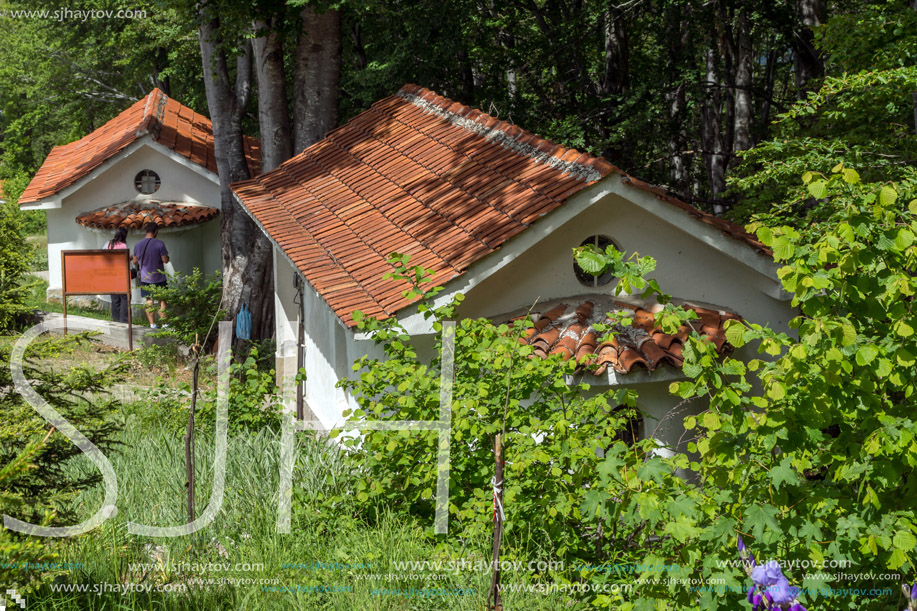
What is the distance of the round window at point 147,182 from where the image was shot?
21375 millimetres

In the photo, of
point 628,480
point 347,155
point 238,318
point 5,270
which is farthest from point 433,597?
point 238,318

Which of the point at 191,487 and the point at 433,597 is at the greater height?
the point at 191,487

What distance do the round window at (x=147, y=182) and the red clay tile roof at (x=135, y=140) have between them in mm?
936

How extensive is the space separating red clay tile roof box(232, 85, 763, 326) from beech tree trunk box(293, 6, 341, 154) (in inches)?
50.7

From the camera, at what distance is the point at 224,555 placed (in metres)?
5.98

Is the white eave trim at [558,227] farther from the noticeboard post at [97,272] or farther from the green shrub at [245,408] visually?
the noticeboard post at [97,272]

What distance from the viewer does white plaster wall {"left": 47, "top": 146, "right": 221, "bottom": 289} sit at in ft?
69.2

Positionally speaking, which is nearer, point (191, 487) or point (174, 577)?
point (174, 577)

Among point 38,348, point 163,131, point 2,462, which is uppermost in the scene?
point 163,131

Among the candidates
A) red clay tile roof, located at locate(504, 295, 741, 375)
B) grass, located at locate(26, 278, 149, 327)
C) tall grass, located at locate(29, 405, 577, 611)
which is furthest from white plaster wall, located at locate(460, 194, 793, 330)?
grass, located at locate(26, 278, 149, 327)

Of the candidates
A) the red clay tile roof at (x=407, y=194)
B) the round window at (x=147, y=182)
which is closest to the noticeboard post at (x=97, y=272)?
the red clay tile roof at (x=407, y=194)

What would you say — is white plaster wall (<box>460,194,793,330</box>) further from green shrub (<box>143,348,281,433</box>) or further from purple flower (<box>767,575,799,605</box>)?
purple flower (<box>767,575,799,605</box>)

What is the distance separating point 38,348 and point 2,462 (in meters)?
0.62

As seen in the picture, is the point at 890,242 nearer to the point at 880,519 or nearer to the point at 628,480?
the point at 880,519
